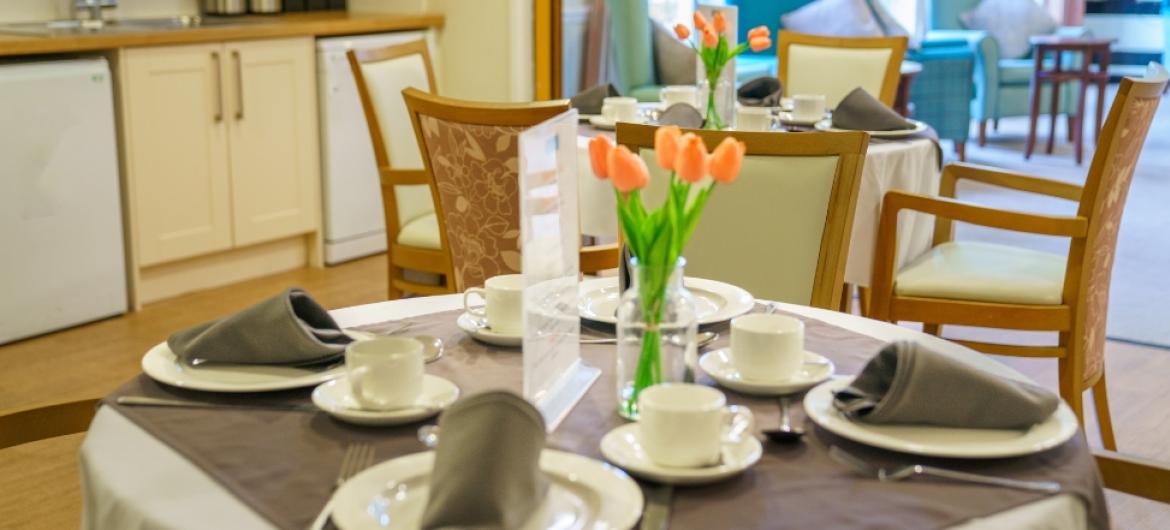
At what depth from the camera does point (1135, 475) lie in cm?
148

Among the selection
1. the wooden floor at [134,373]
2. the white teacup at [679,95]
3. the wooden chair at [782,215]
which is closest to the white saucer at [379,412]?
the wooden chair at [782,215]

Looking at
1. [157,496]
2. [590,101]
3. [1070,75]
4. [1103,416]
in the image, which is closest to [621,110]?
[590,101]

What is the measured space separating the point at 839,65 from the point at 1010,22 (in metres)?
2.52

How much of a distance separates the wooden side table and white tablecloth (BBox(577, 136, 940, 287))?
213 centimetres

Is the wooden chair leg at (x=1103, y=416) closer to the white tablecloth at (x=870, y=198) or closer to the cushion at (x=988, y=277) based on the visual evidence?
the cushion at (x=988, y=277)

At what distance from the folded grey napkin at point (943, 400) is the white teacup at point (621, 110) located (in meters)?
2.09

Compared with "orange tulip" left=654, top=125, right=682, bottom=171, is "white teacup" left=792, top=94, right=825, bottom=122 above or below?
below

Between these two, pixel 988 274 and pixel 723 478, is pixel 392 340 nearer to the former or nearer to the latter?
pixel 723 478

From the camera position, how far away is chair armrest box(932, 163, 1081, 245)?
3057mm

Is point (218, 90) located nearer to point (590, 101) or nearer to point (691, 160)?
point (590, 101)

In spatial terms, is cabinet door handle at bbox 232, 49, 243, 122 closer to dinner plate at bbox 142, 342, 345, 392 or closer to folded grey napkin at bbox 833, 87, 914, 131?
folded grey napkin at bbox 833, 87, 914, 131

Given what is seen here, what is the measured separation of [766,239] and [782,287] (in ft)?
0.29

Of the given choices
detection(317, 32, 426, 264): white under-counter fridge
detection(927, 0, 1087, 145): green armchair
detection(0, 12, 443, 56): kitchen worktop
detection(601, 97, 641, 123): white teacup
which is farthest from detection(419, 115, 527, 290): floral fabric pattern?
detection(927, 0, 1087, 145): green armchair

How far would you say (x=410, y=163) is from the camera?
3508mm
